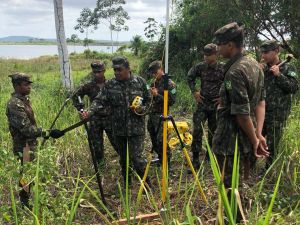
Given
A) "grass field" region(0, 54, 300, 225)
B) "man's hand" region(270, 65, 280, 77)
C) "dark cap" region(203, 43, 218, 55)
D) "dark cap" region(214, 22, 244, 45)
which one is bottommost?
"grass field" region(0, 54, 300, 225)

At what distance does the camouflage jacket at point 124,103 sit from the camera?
4137 millimetres

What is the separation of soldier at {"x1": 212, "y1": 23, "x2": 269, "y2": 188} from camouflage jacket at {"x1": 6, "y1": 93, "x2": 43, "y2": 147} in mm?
1867

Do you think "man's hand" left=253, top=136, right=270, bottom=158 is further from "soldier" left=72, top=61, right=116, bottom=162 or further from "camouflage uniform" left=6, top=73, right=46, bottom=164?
"soldier" left=72, top=61, right=116, bottom=162

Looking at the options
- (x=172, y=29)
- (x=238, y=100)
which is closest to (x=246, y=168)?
Answer: (x=238, y=100)

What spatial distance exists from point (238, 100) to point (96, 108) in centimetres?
192

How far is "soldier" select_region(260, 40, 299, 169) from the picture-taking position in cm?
426

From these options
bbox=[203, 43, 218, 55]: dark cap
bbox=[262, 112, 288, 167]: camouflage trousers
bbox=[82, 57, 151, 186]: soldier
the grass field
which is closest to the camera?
the grass field

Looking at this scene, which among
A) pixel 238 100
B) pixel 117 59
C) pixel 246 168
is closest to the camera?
pixel 238 100

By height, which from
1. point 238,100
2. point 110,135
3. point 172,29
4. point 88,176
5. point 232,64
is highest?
point 172,29

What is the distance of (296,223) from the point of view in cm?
293

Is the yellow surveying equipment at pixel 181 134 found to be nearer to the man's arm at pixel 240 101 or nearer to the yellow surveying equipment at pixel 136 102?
the yellow surveying equipment at pixel 136 102

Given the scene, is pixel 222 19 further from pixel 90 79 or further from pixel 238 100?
pixel 238 100

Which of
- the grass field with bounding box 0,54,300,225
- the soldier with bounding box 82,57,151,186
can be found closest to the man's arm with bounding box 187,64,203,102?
the grass field with bounding box 0,54,300,225

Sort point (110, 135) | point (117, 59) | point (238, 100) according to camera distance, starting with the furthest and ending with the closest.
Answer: point (110, 135), point (117, 59), point (238, 100)
